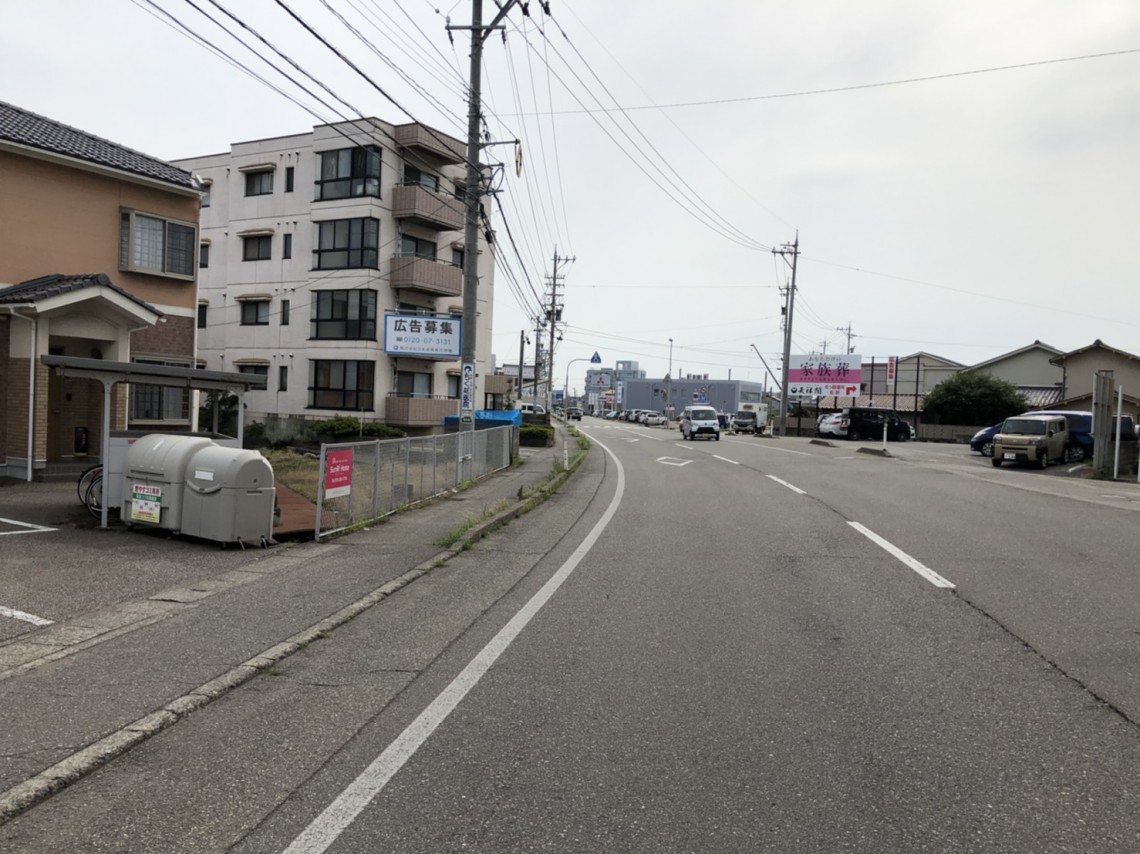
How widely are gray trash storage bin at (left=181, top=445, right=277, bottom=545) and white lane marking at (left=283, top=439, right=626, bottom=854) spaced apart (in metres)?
4.27

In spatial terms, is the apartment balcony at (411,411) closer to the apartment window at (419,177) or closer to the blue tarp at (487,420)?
the blue tarp at (487,420)

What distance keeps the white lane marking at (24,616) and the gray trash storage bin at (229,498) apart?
2.91 m

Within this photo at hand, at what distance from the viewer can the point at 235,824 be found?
3416 millimetres

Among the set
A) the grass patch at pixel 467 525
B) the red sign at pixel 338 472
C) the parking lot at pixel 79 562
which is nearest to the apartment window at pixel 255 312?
the parking lot at pixel 79 562

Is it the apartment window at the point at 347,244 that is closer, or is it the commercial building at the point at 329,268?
the apartment window at the point at 347,244

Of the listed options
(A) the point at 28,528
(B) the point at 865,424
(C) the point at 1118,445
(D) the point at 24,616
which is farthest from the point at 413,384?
(D) the point at 24,616

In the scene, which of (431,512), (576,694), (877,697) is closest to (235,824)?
(576,694)

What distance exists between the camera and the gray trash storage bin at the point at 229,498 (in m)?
9.55

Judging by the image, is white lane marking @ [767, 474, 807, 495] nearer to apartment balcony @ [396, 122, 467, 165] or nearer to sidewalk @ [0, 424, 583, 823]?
sidewalk @ [0, 424, 583, 823]

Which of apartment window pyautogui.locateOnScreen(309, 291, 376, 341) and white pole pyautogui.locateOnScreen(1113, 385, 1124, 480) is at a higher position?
apartment window pyautogui.locateOnScreen(309, 291, 376, 341)

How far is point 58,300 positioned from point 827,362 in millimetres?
54104

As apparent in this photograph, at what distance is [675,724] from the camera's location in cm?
441

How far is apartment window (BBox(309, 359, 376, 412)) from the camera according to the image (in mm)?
34000

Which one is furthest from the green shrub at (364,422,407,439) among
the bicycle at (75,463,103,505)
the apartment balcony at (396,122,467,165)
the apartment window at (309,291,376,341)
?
the bicycle at (75,463,103,505)
